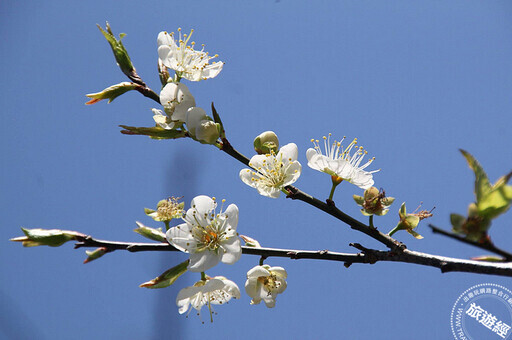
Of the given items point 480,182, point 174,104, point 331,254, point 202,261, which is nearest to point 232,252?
point 202,261

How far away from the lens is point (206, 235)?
80 cm

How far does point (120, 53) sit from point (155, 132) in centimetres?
15

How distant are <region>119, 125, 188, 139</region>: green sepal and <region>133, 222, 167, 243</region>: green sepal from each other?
0.47ft

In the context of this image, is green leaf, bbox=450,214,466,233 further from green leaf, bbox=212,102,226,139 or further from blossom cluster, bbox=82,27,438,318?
green leaf, bbox=212,102,226,139

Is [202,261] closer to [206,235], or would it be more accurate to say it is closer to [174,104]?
[206,235]

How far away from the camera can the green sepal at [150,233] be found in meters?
0.75

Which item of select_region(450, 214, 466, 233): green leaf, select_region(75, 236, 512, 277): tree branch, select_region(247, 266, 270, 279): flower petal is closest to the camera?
select_region(450, 214, 466, 233): green leaf

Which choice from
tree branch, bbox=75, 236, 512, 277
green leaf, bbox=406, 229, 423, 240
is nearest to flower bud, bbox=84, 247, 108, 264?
tree branch, bbox=75, 236, 512, 277

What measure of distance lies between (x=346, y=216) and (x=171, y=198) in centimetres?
33

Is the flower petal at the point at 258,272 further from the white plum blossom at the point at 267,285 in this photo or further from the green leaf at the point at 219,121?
the green leaf at the point at 219,121

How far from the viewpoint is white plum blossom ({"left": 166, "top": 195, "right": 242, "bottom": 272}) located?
0.73 meters

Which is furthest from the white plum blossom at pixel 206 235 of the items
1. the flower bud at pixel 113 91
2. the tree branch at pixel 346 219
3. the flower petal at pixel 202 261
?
the flower bud at pixel 113 91

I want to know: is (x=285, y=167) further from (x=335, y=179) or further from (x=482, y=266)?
(x=482, y=266)

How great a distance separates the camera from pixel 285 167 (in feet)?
2.69
